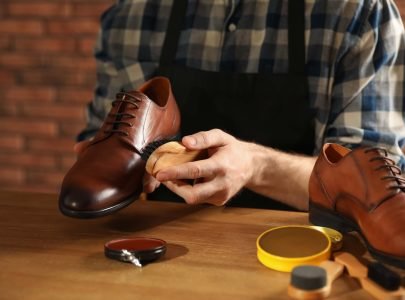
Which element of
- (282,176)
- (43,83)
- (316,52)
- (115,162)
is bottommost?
(43,83)

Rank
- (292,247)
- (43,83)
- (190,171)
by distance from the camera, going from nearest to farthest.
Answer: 1. (292,247)
2. (190,171)
3. (43,83)

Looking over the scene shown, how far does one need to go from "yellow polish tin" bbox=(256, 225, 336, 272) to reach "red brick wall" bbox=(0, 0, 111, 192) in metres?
1.71

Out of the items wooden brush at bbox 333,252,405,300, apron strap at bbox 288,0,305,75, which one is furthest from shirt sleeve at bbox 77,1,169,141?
wooden brush at bbox 333,252,405,300

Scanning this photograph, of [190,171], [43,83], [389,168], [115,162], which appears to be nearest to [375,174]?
[389,168]

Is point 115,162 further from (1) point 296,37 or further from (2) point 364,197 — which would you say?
(1) point 296,37

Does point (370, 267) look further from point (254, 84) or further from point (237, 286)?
point (254, 84)

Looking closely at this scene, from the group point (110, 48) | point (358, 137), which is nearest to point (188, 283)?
point (358, 137)

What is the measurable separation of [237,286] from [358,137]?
0.58 metres

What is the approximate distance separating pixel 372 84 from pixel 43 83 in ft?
5.08

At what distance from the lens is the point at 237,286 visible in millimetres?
608

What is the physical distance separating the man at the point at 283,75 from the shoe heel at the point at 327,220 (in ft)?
0.73

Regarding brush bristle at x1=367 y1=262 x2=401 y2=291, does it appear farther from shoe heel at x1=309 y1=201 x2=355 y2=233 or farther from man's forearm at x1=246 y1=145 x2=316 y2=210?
man's forearm at x1=246 y1=145 x2=316 y2=210

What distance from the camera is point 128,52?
1.32m

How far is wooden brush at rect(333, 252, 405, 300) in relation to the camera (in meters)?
0.57
